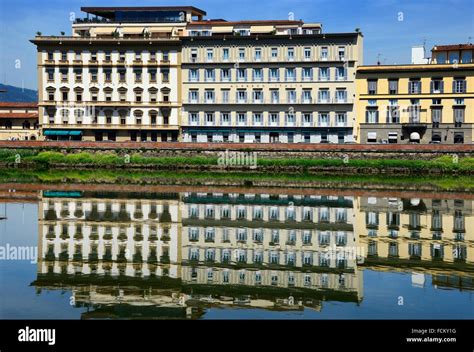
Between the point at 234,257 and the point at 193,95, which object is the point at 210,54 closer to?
the point at 193,95

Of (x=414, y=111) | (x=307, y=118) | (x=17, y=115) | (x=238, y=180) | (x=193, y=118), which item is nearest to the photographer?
(x=238, y=180)

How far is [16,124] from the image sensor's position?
84312 millimetres

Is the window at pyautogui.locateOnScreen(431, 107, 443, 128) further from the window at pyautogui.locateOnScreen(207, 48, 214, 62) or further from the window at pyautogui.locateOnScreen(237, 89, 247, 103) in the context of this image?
the window at pyautogui.locateOnScreen(207, 48, 214, 62)

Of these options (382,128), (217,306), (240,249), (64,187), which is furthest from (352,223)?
(382,128)

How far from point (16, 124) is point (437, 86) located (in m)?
51.4

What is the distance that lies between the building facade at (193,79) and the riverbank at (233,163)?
1002cm

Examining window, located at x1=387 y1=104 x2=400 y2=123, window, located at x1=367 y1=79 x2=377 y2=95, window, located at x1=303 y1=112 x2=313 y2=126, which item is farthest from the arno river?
window, located at x1=303 y1=112 x2=313 y2=126

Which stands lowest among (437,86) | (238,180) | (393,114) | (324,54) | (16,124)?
(238,180)

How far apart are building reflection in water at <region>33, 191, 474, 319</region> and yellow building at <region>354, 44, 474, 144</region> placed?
3294 centimetres

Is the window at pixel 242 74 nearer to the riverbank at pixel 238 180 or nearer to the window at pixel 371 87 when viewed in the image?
the window at pixel 371 87

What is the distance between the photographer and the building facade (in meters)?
76.1

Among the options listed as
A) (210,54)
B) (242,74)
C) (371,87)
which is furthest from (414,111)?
(210,54)

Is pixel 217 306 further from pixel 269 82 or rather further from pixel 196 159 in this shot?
pixel 269 82

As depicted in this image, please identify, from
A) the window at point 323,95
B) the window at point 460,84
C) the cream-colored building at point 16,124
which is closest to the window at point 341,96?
the window at point 323,95
